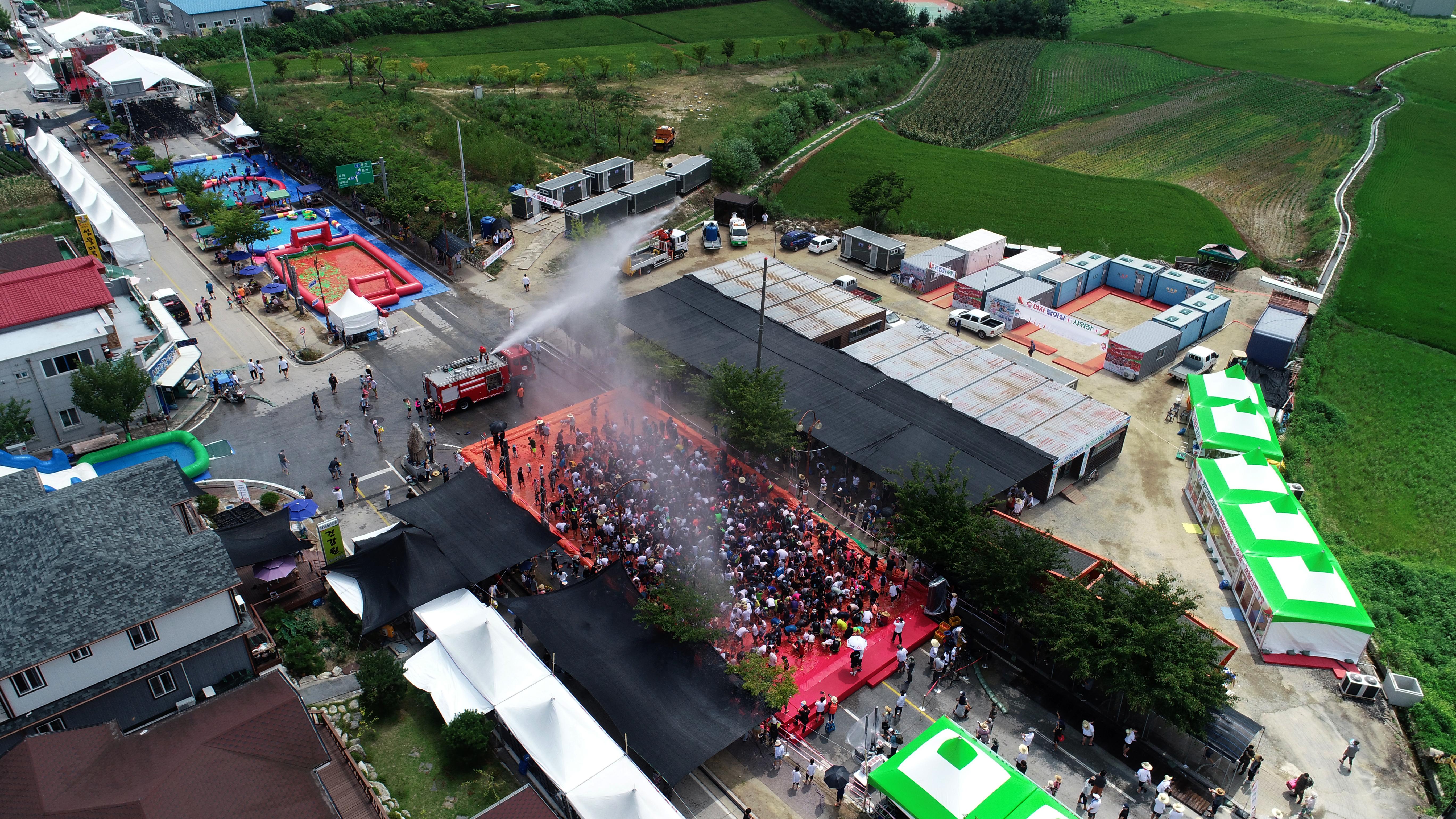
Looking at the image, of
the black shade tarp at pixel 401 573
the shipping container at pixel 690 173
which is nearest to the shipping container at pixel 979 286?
the shipping container at pixel 690 173

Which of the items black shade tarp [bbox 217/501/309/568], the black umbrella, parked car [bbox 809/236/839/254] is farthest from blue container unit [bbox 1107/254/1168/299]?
black shade tarp [bbox 217/501/309/568]

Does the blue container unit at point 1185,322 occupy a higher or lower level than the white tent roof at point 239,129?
lower

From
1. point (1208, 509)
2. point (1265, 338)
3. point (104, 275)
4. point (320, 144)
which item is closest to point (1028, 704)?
point (1208, 509)

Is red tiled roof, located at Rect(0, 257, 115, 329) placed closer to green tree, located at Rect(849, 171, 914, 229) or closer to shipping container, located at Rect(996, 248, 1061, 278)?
green tree, located at Rect(849, 171, 914, 229)

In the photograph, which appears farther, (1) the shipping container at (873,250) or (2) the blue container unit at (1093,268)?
(1) the shipping container at (873,250)

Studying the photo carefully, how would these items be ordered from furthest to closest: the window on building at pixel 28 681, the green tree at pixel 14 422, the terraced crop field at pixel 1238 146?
1. the terraced crop field at pixel 1238 146
2. the green tree at pixel 14 422
3. the window on building at pixel 28 681

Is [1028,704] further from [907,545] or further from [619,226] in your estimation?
[619,226]

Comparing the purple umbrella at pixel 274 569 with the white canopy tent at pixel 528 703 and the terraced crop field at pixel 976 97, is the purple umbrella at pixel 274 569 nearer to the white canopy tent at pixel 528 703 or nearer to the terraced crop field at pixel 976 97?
the white canopy tent at pixel 528 703
